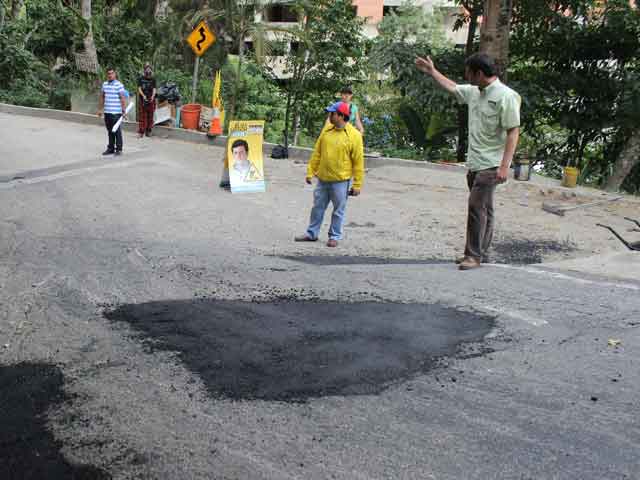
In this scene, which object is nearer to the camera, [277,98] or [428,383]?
[428,383]

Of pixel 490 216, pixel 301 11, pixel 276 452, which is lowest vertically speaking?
pixel 276 452

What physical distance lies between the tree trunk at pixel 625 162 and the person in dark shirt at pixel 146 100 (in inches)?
A: 467

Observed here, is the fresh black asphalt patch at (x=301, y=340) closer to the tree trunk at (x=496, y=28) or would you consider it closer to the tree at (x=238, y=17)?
the tree trunk at (x=496, y=28)

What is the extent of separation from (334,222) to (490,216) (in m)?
2.35

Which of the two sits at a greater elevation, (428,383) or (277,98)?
(277,98)

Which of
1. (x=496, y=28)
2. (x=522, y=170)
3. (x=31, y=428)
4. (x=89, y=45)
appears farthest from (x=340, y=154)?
(x=89, y=45)

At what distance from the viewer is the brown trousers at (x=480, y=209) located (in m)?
7.33

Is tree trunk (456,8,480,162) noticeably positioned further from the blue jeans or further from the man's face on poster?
the blue jeans

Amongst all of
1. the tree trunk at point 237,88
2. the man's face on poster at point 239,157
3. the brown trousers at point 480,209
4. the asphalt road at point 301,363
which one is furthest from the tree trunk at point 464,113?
the brown trousers at point 480,209

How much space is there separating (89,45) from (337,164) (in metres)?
19.9

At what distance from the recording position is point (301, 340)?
5.21 meters

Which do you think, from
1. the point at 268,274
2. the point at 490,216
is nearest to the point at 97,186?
the point at 268,274

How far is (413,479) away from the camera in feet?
11.4

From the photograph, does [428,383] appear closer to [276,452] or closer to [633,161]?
[276,452]
